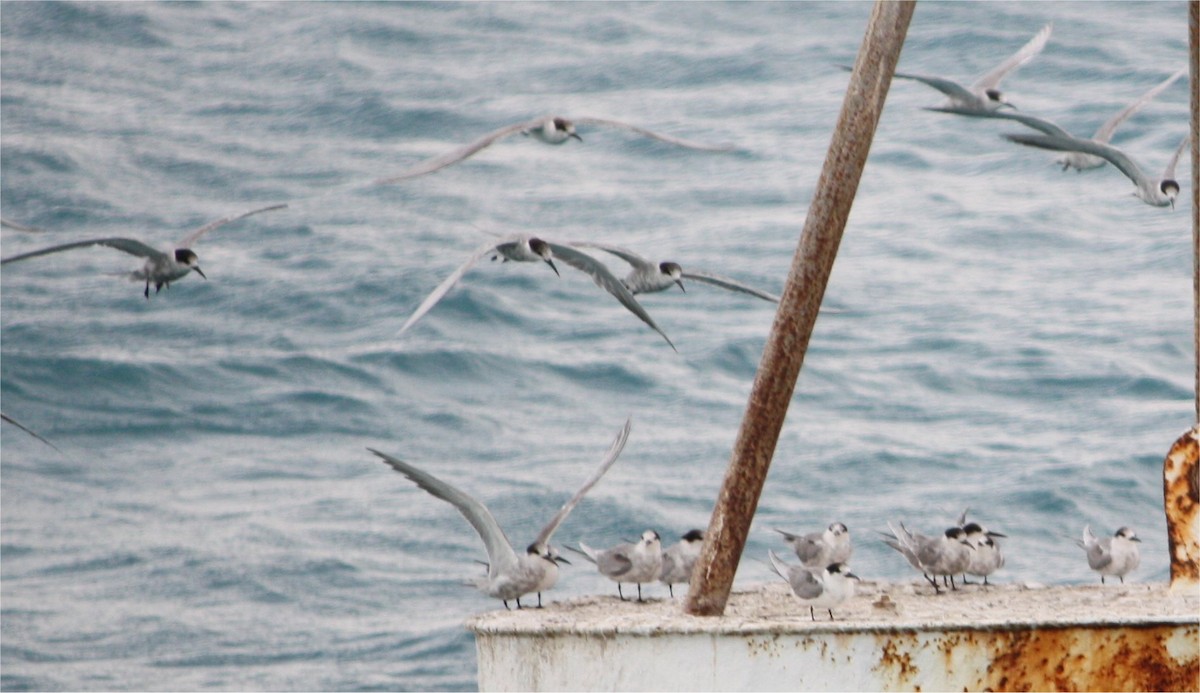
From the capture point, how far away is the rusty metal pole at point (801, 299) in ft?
25.0

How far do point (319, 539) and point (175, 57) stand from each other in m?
30.8

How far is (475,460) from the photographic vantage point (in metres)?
29.3

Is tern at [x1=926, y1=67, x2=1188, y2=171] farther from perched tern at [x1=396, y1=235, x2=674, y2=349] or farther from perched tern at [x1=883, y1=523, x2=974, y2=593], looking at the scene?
perched tern at [x1=883, y1=523, x2=974, y2=593]

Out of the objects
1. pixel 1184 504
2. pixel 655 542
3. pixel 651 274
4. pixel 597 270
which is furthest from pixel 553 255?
pixel 1184 504

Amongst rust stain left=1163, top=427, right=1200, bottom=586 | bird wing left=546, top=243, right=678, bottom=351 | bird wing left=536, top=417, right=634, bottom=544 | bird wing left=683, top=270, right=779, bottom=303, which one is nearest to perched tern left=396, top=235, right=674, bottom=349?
bird wing left=546, top=243, right=678, bottom=351

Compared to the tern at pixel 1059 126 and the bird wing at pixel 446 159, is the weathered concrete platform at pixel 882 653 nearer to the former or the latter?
the bird wing at pixel 446 159

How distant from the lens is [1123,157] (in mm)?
14617

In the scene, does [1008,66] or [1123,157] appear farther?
[1008,66]

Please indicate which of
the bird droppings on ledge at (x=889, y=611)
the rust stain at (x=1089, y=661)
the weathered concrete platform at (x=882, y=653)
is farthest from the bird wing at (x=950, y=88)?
the rust stain at (x=1089, y=661)

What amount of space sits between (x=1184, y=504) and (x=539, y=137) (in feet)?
26.0

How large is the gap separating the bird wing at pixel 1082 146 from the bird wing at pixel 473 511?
476cm

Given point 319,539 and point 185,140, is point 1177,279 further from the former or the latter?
point 185,140

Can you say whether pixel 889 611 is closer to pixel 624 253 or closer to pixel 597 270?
pixel 597 270

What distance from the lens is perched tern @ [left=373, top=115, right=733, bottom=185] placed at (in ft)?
36.4
